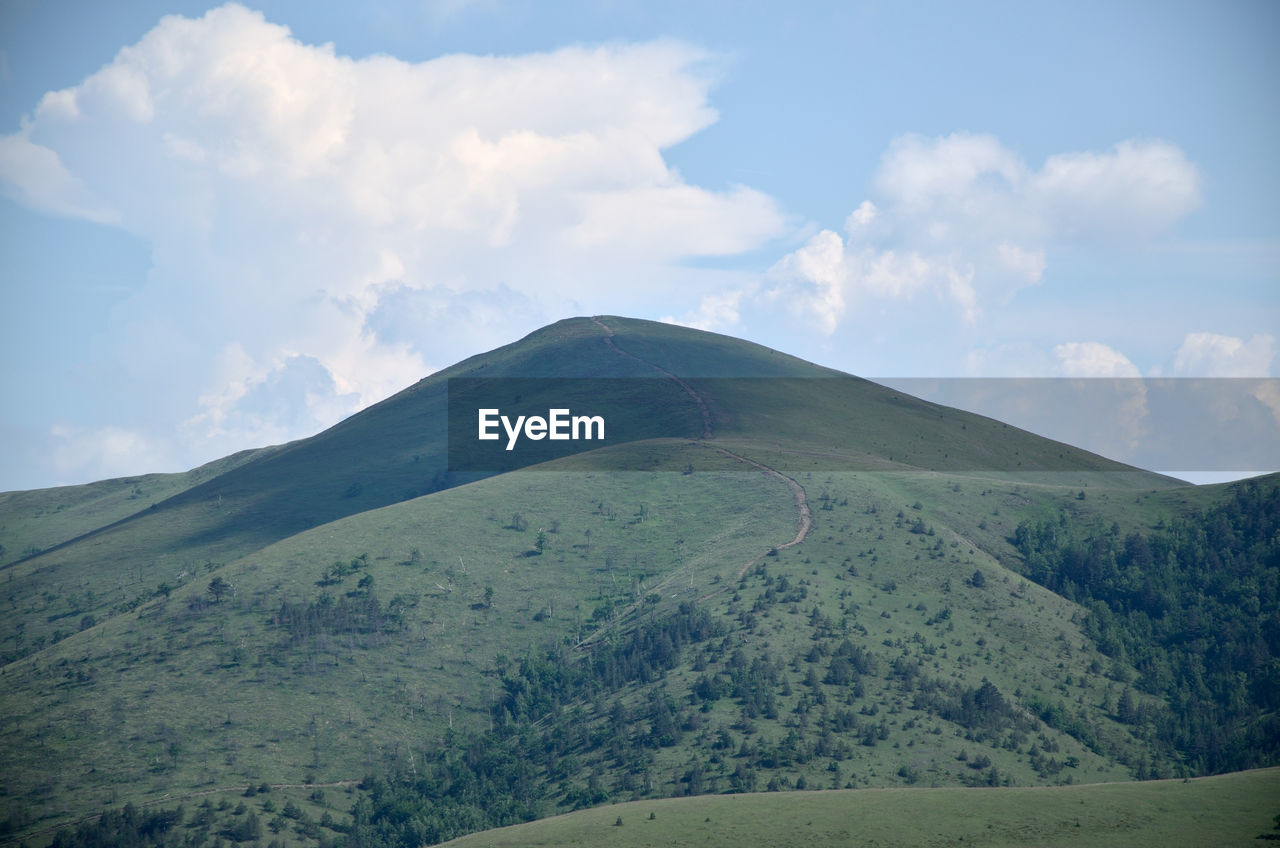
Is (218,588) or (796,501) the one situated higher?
(796,501)

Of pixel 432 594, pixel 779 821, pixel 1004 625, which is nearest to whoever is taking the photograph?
pixel 779 821

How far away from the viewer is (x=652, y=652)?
12444 cm

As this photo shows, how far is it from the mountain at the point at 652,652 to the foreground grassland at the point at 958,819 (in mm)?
21188

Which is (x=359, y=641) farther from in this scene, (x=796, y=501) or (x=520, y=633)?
(x=796, y=501)

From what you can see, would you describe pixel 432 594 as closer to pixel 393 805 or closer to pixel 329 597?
pixel 329 597

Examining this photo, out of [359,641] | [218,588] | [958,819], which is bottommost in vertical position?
[958,819]

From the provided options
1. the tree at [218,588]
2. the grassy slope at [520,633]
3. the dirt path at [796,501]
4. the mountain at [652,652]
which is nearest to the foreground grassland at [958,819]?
the mountain at [652,652]

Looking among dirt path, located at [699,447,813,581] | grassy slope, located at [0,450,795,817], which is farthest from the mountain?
dirt path, located at [699,447,813,581]

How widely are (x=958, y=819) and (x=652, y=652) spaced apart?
59651 mm

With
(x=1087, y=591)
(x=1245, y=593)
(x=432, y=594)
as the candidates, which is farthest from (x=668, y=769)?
(x=1245, y=593)

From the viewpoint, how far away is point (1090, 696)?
12119 centimetres

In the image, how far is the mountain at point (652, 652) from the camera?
337ft

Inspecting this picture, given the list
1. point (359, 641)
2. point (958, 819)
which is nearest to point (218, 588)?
point (359, 641)

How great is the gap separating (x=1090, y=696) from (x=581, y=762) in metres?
Result: 56.4
